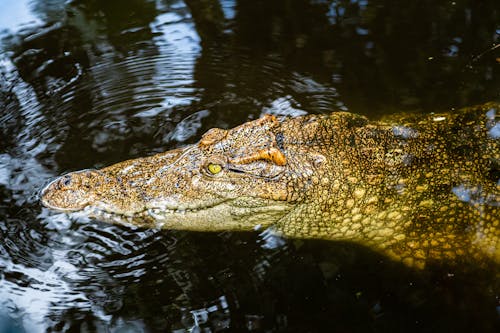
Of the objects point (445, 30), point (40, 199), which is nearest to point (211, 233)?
point (40, 199)

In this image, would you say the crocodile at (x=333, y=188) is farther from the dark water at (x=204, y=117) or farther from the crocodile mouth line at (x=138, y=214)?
the dark water at (x=204, y=117)

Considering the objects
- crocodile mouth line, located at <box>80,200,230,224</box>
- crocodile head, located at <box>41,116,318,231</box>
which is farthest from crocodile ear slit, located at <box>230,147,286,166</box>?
crocodile mouth line, located at <box>80,200,230,224</box>

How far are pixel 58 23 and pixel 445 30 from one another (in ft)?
16.9

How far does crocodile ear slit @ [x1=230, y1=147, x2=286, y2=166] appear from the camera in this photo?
139 inches

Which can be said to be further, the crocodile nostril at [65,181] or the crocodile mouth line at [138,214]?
the crocodile nostril at [65,181]

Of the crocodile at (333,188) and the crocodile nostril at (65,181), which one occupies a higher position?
the crocodile nostril at (65,181)

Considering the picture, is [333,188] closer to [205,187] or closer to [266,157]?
[266,157]

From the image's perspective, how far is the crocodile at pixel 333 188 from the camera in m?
3.56

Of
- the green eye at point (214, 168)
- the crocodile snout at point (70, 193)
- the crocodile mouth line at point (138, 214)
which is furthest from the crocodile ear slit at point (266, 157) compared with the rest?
the crocodile snout at point (70, 193)

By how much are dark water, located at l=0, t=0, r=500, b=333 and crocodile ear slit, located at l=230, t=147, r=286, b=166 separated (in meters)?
0.67

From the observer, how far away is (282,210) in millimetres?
3688

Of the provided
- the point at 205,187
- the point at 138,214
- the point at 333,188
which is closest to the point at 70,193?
the point at 138,214

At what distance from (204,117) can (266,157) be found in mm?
1444

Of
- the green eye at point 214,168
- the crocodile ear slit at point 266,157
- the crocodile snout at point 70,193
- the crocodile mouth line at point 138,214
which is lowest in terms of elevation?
the crocodile mouth line at point 138,214
